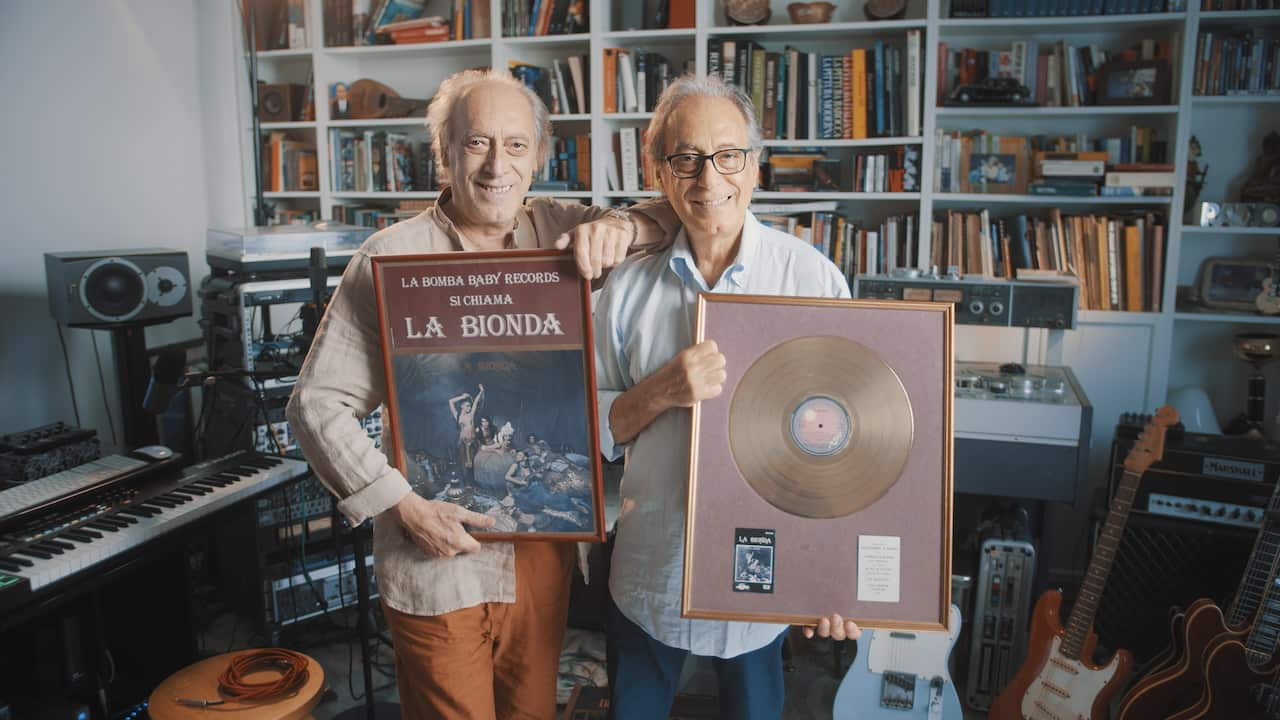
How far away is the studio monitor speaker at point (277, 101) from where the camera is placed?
4.20m

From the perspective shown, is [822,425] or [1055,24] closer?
[822,425]

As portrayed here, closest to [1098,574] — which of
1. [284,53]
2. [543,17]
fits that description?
[543,17]

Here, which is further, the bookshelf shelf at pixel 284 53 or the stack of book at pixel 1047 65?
the bookshelf shelf at pixel 284 53

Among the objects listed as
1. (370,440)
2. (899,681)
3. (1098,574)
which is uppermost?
(370,440)

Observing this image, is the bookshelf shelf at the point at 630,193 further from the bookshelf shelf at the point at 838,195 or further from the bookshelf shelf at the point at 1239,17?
the bookshelf shelf at the point at 1239,17

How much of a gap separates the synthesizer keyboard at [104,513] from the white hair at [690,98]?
1.45m

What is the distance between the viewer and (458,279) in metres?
1.22

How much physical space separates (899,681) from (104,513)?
1995mm

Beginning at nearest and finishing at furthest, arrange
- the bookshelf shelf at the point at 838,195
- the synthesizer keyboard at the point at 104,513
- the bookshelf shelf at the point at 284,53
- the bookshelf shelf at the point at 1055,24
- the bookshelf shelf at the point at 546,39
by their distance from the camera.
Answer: the synthesizer keyboard at the point at 104,513 → the bookshelf shelf at the point at 1055,24 → the bookshelf shelf at the point at 838,195 → the bookshelf shelf at the point at 546,39 → the bookshelf shelf at the point at 284,53


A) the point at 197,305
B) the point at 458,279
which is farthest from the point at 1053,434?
the point at 197,305

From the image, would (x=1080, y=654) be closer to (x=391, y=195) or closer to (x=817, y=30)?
(x=817, y=30)

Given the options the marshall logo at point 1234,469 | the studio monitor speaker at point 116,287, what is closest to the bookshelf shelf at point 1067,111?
the marshall logo at point 1234,469

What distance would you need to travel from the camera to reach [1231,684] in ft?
6.32

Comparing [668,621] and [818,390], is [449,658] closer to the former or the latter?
[668,621]
